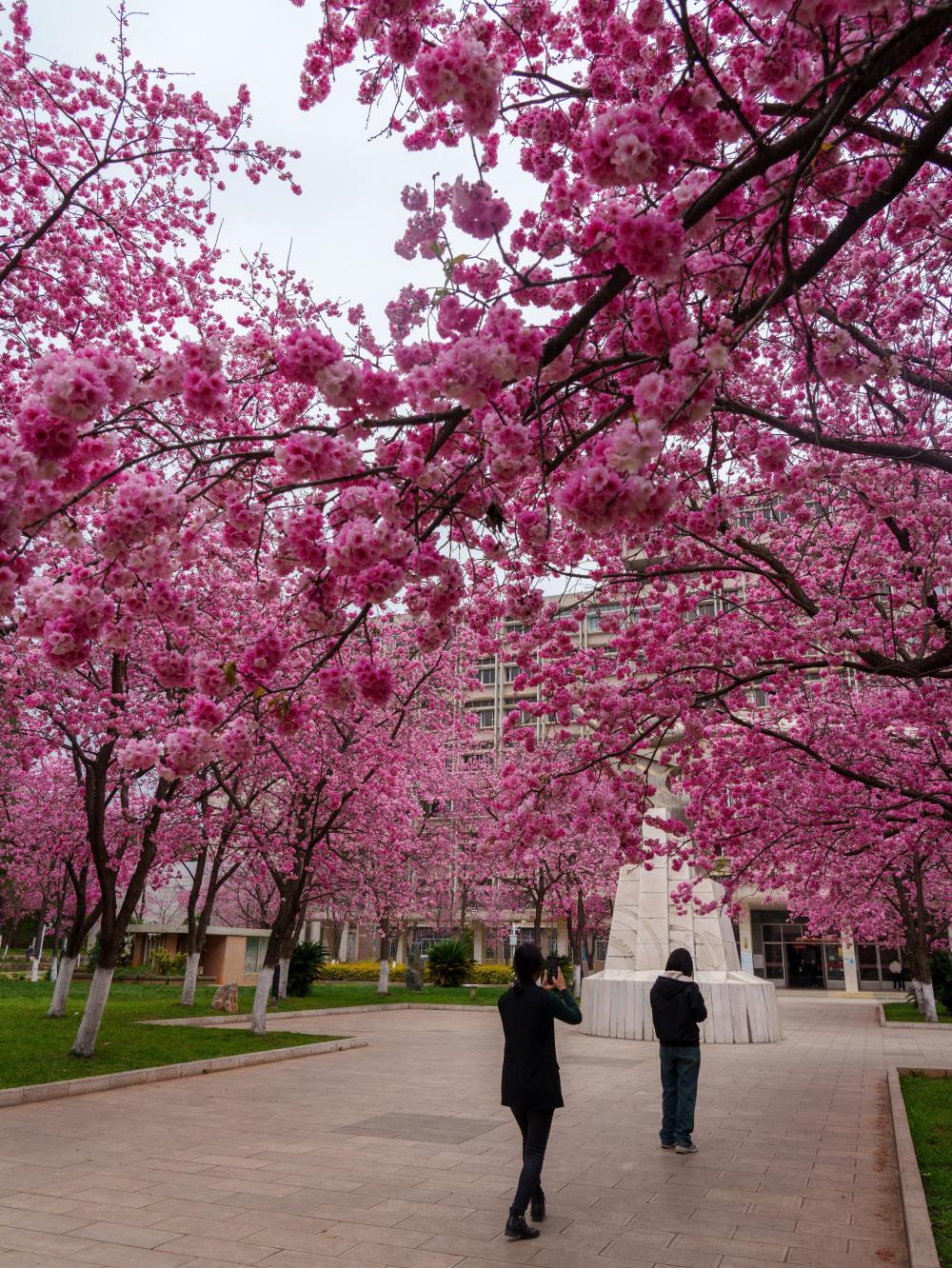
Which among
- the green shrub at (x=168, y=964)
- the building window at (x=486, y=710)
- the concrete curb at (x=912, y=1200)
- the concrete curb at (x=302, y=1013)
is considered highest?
the building window at (x=486, y=710)

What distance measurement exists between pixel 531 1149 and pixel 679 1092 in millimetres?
2842

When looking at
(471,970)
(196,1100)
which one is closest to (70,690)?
(196,1100)

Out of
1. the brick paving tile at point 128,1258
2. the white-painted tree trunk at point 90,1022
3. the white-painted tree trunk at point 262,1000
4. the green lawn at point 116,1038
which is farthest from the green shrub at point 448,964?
the brick paving tile at point 128,1258

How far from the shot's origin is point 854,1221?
5551mm

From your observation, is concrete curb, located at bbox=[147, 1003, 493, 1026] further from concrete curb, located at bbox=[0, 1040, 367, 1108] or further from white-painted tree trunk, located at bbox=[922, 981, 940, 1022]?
white-painted tree trunk, located at bbox=[922, 981, 940, 1022]

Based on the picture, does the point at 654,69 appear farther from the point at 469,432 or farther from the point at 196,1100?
the point at 196,1100

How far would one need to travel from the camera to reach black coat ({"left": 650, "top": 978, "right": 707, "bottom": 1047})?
7461 millimetres

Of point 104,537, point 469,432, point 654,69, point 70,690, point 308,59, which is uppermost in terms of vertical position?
point 308,59

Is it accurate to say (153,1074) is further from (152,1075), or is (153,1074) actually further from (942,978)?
(942,978)

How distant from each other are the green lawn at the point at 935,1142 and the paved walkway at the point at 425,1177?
26cm

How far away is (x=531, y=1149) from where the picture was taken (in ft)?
17.2

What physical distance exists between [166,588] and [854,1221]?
18.8 ft

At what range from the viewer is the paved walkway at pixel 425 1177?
488cm

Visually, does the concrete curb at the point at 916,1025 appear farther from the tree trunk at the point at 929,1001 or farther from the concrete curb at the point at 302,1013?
the concrete curb at the point at 302,1013
